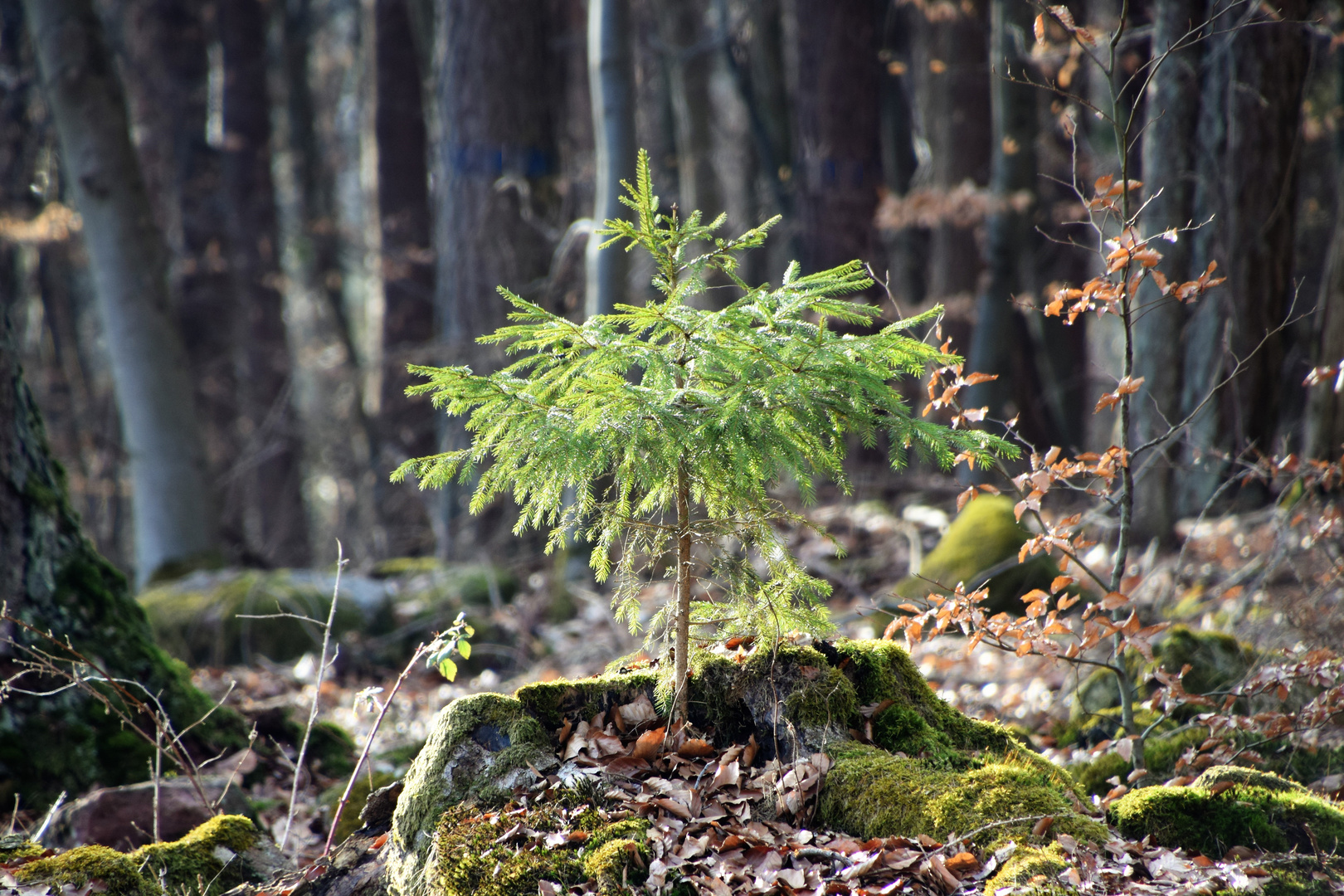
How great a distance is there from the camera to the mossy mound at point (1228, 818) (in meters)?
3.03

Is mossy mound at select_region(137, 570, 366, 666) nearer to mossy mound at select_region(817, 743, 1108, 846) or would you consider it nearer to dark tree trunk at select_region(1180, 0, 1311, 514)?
mossy mound at select_region(817, 743, 1108, 846)

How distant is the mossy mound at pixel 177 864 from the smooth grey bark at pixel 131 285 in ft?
19.5

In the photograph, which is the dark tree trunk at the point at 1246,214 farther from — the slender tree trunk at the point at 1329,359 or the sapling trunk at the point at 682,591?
the sapling trunk at the point at 682,591

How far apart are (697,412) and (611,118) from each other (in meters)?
5.79

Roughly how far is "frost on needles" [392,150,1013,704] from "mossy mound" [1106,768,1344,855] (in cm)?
121

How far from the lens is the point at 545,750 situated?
3.25 meters

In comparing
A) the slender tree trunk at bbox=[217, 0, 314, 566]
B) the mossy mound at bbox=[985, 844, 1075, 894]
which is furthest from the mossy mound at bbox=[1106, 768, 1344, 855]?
the slender tree trunk at bbox=[217, 0, 314, 566]

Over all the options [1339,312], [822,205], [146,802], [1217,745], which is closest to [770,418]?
[1217,745]

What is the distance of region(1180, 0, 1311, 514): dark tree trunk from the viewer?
6.66 metres

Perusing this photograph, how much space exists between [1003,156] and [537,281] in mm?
4969

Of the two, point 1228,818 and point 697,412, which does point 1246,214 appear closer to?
point 1228,818

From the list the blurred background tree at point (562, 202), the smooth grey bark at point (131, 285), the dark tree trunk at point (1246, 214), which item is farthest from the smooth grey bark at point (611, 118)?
the dark tree trunk at point (1246, 214)

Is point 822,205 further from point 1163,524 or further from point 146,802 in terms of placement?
point 146,802

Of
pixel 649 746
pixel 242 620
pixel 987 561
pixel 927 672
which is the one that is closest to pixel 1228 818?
pixel 649 746
